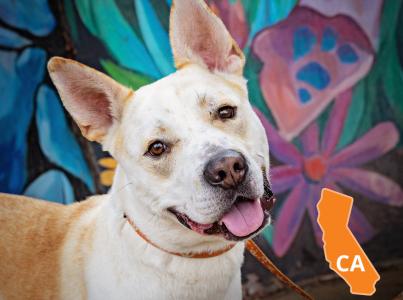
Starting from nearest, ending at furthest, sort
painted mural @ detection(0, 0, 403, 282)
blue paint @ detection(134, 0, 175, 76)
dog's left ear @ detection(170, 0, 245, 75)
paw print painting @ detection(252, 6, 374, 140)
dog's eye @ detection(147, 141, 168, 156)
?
dog's eye @ detection(147, 141, 168, 156) → dog's left ear @ detection(170, 0, 245, 75) → painted mural @ detection(0, 0, 403, 282) → blue paint @ detection(134, 0, 175, 76) → paw print painting @ detection(252, 6, 374, 140)

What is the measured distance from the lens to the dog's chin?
1909mm

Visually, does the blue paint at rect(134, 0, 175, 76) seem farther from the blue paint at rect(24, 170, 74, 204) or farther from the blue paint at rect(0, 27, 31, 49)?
the blue paint at rect(24, 170, 74, 204)

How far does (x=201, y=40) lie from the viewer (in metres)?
2.37

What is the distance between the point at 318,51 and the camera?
4277mm

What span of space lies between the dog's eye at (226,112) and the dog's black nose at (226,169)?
0.27 m

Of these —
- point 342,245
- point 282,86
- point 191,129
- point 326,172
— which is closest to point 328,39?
point 282,86

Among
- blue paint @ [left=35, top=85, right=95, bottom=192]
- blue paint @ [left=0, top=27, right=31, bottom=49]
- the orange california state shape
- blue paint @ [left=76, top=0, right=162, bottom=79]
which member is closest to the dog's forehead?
the orange california state shape

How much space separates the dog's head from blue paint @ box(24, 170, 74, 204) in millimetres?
1758

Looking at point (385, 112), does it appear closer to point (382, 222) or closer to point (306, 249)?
point (382, 222)

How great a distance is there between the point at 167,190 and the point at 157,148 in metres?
0.18

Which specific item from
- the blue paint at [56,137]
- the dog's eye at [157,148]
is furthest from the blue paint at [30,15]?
the dog's eye at [157,148]

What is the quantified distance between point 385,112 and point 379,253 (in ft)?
4.16

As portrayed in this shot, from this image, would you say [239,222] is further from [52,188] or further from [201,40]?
[52,188]

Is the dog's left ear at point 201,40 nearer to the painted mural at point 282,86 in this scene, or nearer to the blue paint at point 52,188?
the painted mural at point 282,86
